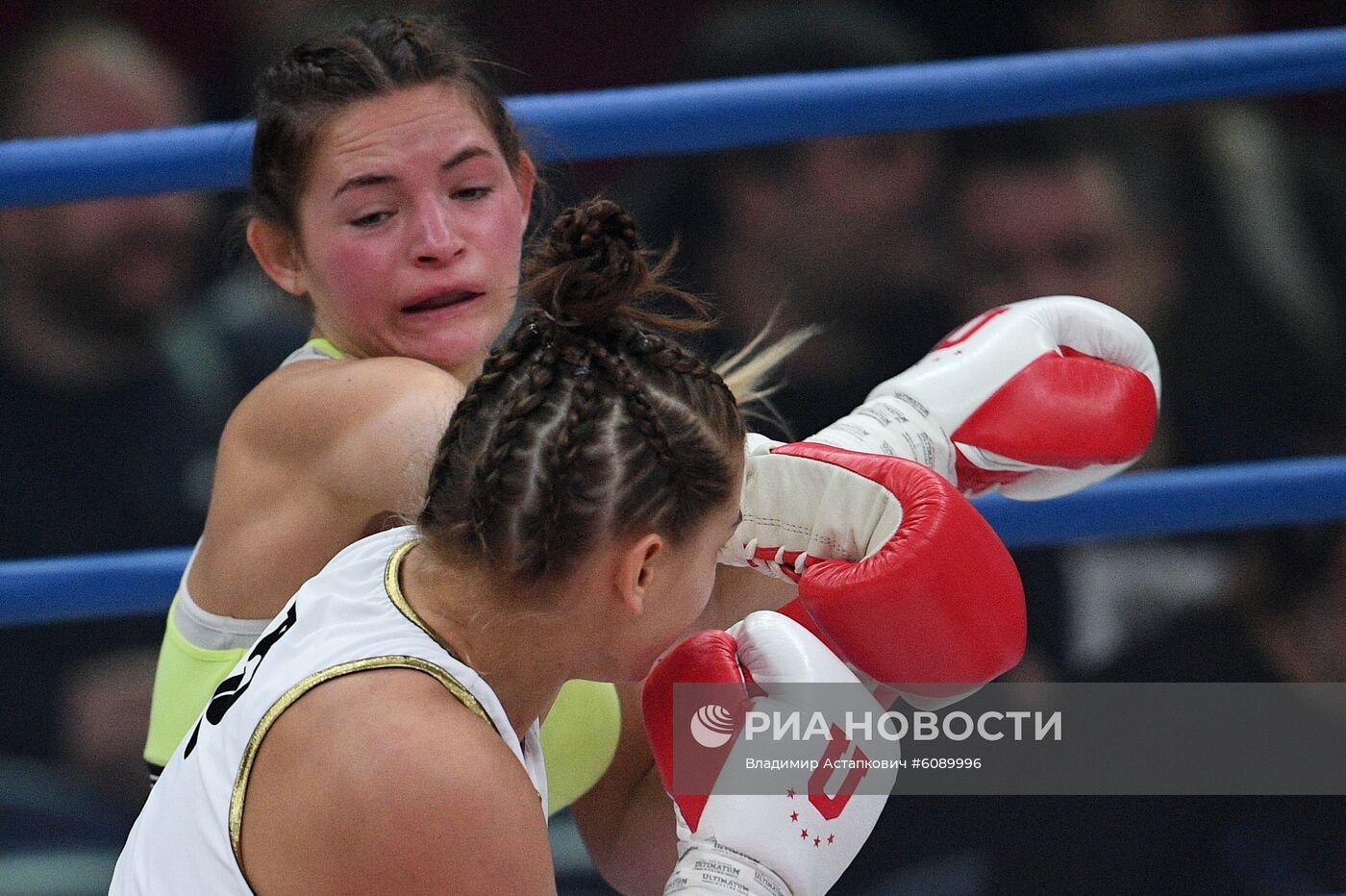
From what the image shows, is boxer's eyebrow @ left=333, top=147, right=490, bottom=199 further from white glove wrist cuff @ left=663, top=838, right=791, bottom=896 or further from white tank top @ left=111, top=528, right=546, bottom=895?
white glove wrist cuff @ left=663, top=838, right=791, bottom=896

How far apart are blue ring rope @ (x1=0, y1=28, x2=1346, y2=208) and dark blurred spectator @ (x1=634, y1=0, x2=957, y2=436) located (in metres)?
0.86

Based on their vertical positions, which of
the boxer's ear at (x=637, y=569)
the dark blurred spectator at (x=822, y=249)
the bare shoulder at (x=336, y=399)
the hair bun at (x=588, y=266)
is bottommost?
the dark blurred spectator at (x=822, y=249)

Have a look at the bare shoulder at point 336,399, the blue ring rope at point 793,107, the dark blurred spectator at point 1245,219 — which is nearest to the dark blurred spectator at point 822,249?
the dark blurred spectator at point 1245,219

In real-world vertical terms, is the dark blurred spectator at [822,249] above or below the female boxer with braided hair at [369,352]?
below

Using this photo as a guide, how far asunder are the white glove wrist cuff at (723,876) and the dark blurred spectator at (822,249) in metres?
1.41

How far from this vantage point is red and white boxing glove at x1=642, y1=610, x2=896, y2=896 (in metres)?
0.94

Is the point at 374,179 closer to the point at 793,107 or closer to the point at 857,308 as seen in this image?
the point at 793,107

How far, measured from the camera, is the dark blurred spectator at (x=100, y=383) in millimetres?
2258

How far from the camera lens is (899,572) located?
0.98 m

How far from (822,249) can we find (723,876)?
60.4 inches

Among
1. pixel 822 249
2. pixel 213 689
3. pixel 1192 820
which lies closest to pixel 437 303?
pixel 213 689

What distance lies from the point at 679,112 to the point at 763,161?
0.99 metres

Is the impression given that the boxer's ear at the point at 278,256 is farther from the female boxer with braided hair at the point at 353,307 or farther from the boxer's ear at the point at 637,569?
the boxer's ear at the point at 637,569

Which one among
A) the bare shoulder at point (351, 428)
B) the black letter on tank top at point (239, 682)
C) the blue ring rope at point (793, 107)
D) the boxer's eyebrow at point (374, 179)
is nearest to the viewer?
the black letter on tank top at point (239, 682)
